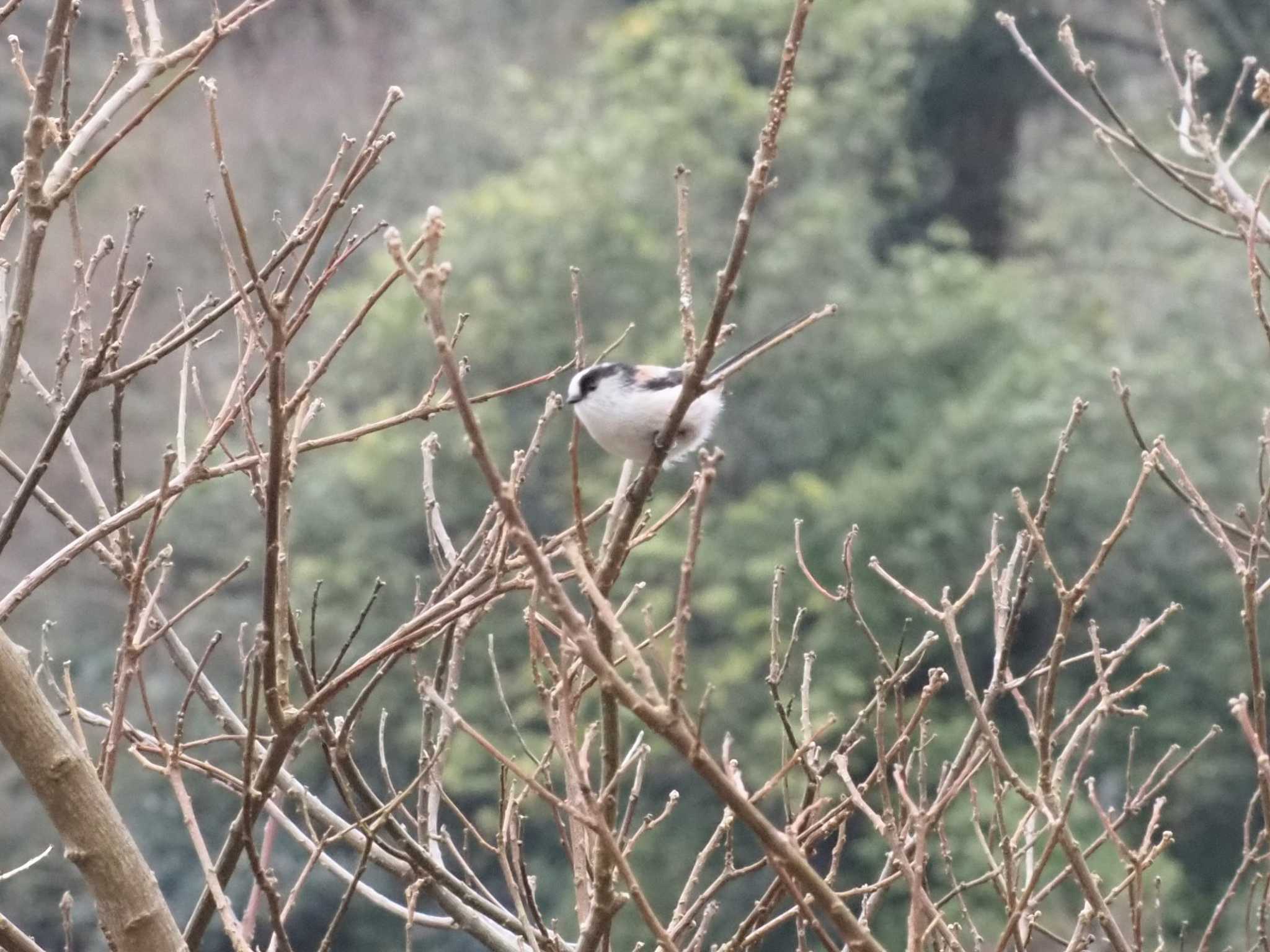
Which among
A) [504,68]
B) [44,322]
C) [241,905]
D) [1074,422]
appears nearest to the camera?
[1074,422]

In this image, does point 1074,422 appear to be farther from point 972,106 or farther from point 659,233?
point 972,106

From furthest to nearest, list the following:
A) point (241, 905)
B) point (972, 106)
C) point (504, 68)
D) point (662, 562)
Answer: point (972, 106) → point (504, 68) → point (662, 562) → point (241, 905)

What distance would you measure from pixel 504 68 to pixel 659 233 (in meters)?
3.28

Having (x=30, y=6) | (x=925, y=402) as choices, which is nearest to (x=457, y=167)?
(x=30, y=6)

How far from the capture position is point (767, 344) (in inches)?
→ 58.3

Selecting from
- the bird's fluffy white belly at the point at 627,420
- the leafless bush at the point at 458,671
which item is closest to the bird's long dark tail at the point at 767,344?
the leafless bush at the point at 458,671

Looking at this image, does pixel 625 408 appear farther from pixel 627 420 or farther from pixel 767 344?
pixel 767 344

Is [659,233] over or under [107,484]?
over

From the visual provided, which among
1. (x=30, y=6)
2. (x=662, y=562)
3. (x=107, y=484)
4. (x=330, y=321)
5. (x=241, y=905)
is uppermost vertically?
(x=30, y=6)

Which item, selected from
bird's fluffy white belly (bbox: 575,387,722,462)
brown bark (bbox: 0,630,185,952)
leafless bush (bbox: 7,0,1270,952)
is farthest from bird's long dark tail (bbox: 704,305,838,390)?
brown bark (bbox: 0,630,185,952)

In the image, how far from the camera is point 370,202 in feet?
36.4

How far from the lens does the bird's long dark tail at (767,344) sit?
1.35m

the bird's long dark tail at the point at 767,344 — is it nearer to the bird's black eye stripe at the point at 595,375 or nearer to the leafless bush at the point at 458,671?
Answer: the leafless bush at the point at 458,671

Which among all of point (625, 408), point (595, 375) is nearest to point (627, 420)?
point (625, 408)
